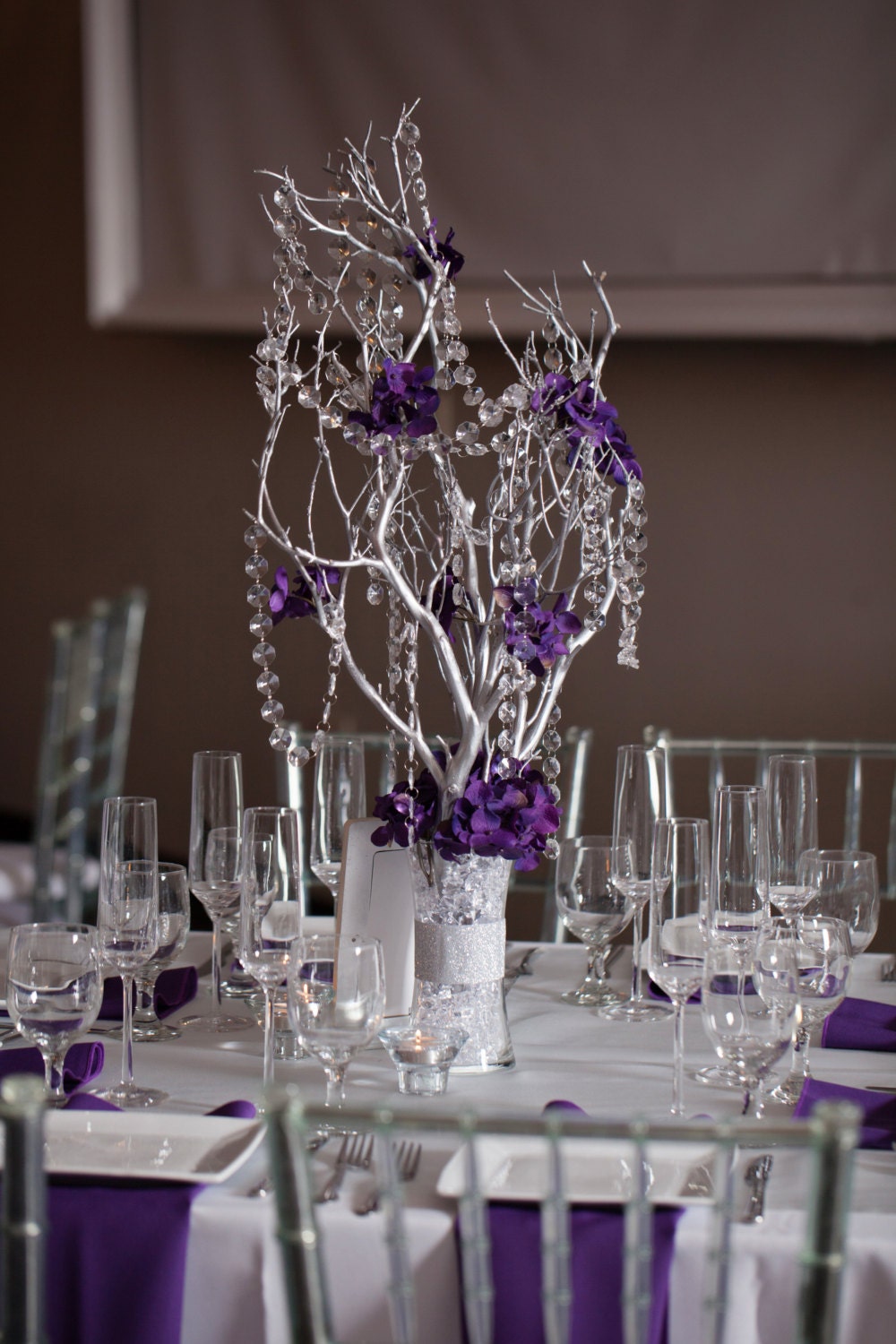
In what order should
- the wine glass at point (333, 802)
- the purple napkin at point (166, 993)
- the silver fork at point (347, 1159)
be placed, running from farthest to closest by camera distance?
the wine glass at point (333, 802) → the purple napkin at point (166, 993) → the silver fork at point (347, 1159)

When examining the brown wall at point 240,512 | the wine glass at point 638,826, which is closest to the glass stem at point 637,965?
the wine glass at point 638,826

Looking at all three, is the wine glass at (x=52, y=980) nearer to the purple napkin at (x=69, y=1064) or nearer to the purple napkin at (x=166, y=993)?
the purple napkin at (x=69, y=1064)

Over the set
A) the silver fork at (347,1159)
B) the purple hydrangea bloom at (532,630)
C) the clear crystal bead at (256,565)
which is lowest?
the silver fork at (347,1159)

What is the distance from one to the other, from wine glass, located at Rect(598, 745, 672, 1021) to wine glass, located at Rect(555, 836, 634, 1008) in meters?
0.01

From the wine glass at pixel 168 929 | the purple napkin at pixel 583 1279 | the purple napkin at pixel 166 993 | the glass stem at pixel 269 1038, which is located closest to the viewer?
the purple napkin at pixel 583 1279

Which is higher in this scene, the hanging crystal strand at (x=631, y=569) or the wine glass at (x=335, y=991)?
the hanging crystal strand at (x=631, y=569)

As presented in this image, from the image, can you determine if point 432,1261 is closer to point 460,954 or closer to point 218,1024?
point 460,954

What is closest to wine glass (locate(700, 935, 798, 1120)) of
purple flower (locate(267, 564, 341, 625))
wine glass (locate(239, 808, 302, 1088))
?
wine glass (locate(239, 808, 302, 1088))

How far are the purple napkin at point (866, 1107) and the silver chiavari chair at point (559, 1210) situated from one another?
44cm

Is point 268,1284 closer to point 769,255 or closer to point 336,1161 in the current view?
point 336,1161

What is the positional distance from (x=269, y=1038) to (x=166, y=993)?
→ 35cm

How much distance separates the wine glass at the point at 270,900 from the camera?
129cm

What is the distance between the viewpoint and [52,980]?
3.89 ft

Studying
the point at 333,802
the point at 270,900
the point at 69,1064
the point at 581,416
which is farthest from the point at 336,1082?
the point at 581,416
